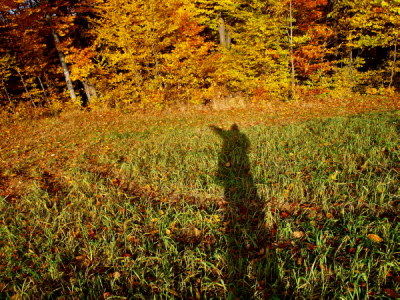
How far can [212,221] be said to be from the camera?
2.98 metres

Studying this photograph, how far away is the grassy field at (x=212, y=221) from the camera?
7.02 ft

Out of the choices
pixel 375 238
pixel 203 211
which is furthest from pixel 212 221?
pixel 375 238

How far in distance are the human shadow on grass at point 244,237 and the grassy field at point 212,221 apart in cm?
2

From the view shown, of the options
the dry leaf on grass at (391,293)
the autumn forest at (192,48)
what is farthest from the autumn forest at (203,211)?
the autumn forest at (192,48)

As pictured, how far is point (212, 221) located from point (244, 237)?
476 millimetres

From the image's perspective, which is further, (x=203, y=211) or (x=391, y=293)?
(x=203, y=211)

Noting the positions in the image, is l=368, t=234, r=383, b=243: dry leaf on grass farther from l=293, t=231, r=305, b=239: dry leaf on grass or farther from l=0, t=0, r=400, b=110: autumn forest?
l=0, t=0, r=400, b=110: autumn forest

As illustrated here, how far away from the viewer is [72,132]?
8.52 metres

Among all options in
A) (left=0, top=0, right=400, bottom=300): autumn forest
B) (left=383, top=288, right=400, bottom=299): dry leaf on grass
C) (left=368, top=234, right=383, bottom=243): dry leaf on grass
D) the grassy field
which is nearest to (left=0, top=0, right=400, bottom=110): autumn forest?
(left=0, top=0, right=400, bottom=300): autumn forest

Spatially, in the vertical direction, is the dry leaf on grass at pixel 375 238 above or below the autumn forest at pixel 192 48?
below

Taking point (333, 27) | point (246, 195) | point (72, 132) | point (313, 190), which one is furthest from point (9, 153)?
point (333, 27)

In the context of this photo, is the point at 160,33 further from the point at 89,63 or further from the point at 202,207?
the point at 202,207

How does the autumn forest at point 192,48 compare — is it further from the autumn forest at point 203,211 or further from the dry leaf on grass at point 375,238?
the dry leaf on grass at point 375,238

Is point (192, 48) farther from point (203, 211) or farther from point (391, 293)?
point (391, 293)
